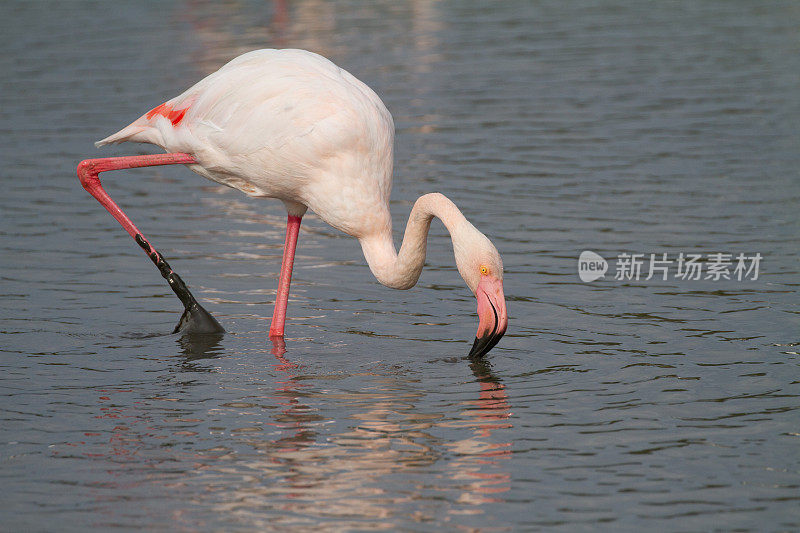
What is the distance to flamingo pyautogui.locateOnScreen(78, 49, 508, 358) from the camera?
7574 millimetres

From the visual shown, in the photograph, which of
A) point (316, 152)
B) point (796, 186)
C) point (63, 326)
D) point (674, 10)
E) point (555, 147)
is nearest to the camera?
point (316, 152)

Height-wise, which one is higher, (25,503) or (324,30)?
(25,503)

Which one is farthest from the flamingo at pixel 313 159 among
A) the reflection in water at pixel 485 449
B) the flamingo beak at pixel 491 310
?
the reflection in water at pixel 485 449

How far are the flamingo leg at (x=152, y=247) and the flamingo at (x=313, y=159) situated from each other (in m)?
0.01

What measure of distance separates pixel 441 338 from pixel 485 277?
1034 millimetres

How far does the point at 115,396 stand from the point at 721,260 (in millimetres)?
4836

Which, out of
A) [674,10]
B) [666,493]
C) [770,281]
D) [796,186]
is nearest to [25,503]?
[666,493]

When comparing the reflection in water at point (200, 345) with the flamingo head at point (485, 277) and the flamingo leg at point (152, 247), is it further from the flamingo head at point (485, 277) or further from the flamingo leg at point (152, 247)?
the flamingo head at point (485, 277)

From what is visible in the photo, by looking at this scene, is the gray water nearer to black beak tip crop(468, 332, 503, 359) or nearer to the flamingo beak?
black beak tip crop(468, 332, 503, 359)

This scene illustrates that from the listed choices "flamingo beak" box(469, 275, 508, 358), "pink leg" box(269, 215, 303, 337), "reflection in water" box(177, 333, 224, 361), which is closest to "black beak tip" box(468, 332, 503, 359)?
"flamingo beak" box(469, 275, 508, 358)

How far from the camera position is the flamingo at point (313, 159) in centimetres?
757

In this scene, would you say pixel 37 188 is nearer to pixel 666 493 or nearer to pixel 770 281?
pixel 770 281

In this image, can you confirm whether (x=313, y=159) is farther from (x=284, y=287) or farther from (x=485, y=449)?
(x=485, y=449)

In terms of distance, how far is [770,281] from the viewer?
9.19m
